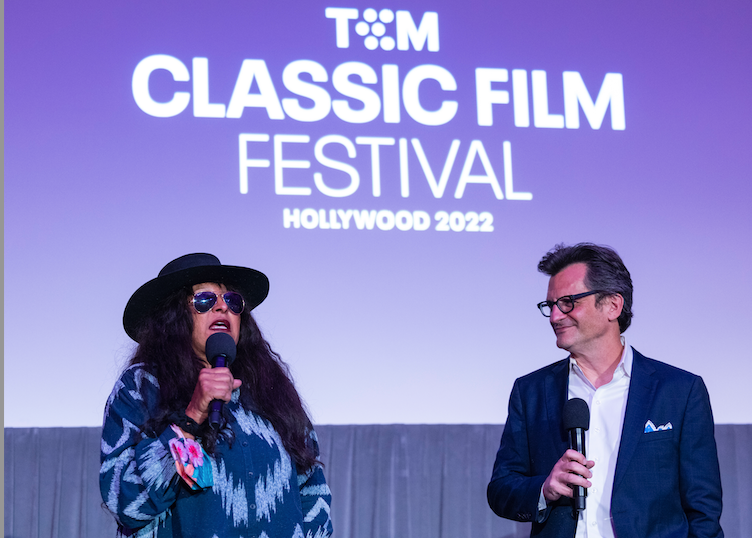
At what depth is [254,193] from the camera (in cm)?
455

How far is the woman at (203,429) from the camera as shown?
188cm

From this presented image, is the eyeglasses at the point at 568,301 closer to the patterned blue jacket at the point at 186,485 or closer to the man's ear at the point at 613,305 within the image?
the man's ear at the point at 613,305

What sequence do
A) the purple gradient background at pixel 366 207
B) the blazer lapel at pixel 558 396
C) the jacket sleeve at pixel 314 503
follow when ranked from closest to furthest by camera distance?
A: the jacket sleeve at pixel 314 503 → the blazer lapel at pixel 558 396 → the purple gradient background at pixel 366 207

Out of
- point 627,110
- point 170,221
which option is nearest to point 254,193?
point 170,221

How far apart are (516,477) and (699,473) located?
18.3 inches

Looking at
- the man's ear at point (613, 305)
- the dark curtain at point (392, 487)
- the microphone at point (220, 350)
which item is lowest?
the dark curtain at point (392, 487)

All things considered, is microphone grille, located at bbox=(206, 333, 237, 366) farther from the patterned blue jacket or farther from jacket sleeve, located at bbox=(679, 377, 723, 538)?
jacket sleeve, located at bbox=(679, 377, 723, 538)

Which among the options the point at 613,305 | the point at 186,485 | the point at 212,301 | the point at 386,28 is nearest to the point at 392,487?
the point at 386,28

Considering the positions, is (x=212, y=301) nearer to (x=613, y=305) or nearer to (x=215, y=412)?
(x=215, y=412)

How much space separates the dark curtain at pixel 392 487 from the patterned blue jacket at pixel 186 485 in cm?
279

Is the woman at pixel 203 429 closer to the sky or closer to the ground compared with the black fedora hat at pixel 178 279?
closer to the ground

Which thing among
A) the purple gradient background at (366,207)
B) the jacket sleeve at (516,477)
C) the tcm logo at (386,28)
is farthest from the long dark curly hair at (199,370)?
the tcm logo at (386,28)

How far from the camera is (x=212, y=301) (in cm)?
221

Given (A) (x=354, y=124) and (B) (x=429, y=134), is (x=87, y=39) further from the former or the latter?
(B) (x=429, y=134)
